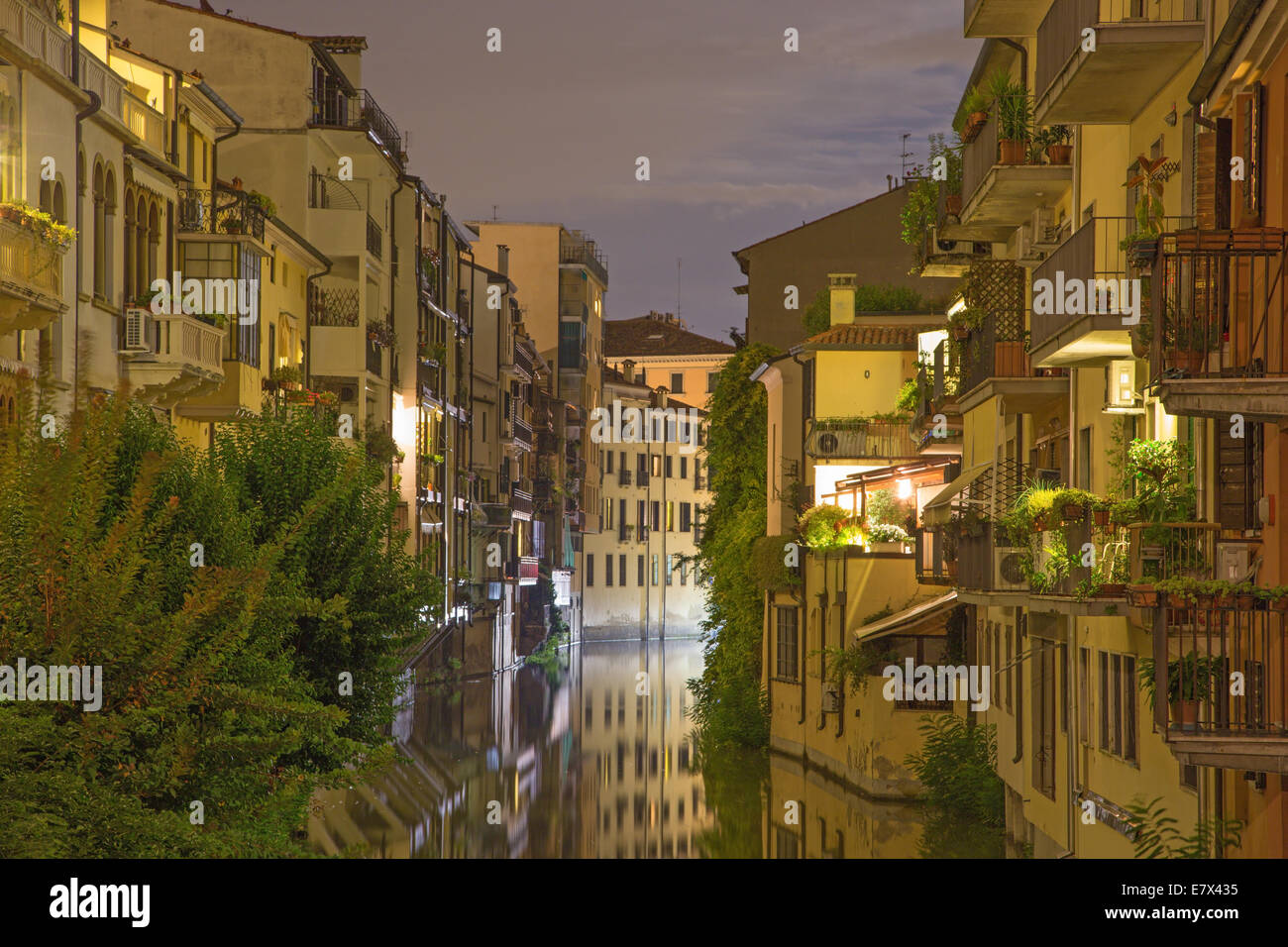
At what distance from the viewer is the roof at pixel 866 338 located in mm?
41812

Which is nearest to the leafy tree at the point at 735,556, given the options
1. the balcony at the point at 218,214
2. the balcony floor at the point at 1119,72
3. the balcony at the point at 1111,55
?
the balcony at the point at 218,214

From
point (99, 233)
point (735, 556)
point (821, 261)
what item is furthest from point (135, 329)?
point (821, 261)

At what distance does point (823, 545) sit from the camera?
3666 cm

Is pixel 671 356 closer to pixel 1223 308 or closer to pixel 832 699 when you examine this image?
pixel 832 699

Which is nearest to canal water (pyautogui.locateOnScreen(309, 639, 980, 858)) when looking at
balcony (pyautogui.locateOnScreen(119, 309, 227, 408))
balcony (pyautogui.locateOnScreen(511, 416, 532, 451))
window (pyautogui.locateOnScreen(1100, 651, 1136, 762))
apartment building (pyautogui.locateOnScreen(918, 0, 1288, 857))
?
apartment building (pyautogui.locateOnScreen(918, 0, 1288, 857))

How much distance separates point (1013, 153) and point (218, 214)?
17.5 meters

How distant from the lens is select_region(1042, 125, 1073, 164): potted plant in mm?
21891

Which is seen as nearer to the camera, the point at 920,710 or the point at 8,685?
the point at 8,685

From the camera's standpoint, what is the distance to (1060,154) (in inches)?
863

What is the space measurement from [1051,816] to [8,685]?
14.2 meters

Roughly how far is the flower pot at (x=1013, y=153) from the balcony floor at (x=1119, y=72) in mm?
4906

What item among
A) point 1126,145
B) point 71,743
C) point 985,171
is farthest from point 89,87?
point 71,743

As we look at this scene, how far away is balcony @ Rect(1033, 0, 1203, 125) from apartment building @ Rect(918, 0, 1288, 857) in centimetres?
3
